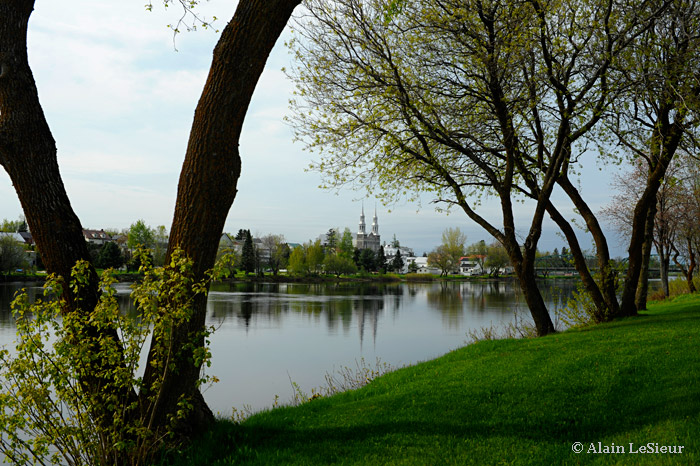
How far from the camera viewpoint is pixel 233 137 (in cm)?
447

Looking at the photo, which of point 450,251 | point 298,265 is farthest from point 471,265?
point 298,265

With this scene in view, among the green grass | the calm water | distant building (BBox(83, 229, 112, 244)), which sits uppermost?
distant building (BBox(83, 229, 112, 244))

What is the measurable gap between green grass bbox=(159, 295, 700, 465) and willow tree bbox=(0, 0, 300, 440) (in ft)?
3.77

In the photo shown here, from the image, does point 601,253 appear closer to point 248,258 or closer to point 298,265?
point 298,265

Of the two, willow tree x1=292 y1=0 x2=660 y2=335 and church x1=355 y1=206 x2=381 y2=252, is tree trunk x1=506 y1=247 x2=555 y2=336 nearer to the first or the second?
willow tree x1=292 y1=0 x2=660 y2=335

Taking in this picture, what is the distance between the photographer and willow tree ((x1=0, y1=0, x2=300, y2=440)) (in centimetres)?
430

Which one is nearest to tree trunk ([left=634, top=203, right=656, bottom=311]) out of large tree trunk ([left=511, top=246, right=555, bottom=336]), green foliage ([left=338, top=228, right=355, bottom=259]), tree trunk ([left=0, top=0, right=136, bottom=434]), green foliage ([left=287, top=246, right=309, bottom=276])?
large tree trunk ([left=511, top=246, right=555, bottom=336])

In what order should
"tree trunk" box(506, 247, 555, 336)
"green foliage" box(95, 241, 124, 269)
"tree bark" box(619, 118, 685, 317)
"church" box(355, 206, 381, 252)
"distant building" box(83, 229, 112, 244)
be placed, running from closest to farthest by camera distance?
"tree bark" box(619, 118, 685, 317), "tree trunk" box(506, 247, 555, 336), "green foliage" box(95, 241, 124, 269), "distant building" box(83, 229, 112, 244), "church" box(355, 206, 381, 252)

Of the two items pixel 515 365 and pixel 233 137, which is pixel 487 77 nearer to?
pixel 515 365

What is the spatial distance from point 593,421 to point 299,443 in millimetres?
2744

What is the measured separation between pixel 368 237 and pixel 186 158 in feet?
561

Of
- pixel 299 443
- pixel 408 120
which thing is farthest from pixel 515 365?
pixel 408 120

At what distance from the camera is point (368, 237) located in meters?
175

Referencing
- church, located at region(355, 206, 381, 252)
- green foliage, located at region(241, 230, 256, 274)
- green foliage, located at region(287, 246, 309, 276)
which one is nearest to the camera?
green foliage, located at region(241, 230, 256, 274)
